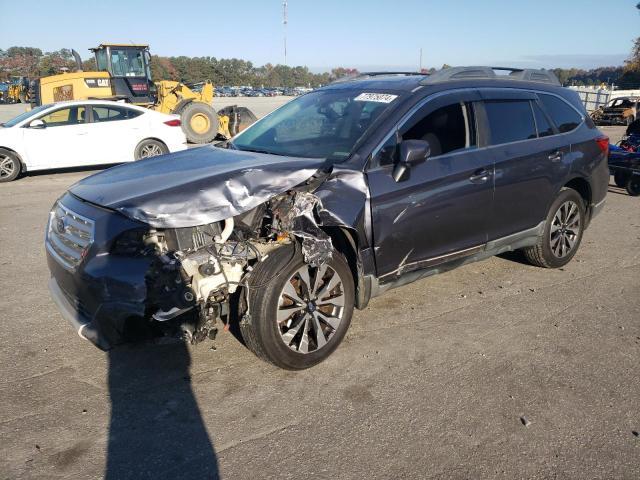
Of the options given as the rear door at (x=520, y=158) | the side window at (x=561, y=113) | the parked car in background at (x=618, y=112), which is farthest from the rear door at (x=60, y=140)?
the parked car in background at (x=618, y=112)

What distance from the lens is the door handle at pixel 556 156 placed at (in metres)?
4.93

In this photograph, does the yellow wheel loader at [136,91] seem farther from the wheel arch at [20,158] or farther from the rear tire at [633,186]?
the rear tire at [633,186]

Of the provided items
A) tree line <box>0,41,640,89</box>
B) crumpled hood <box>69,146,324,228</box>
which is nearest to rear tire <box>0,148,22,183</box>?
crumpled hood <box>69,146,324,228</box>

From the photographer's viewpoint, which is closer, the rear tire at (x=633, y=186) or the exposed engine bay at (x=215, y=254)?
the exposed engine bay at (x=215, y=254)

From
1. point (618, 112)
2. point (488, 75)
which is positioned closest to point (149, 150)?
point (488, 75)

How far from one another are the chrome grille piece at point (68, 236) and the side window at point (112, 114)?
8.53 m

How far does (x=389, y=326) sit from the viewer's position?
419cm

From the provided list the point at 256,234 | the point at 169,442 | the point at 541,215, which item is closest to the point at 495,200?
the point at 541,215

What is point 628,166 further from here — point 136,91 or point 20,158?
point 136,91

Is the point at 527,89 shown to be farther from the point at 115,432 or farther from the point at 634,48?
the point at 634,48

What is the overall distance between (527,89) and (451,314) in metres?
2.34

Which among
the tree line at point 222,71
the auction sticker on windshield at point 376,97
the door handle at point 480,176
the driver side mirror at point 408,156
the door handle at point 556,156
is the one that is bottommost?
the door handle at point 480,176

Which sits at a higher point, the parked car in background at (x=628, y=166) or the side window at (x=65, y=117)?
the side window at (x=65, y=117)

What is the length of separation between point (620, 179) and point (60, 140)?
1132cm
